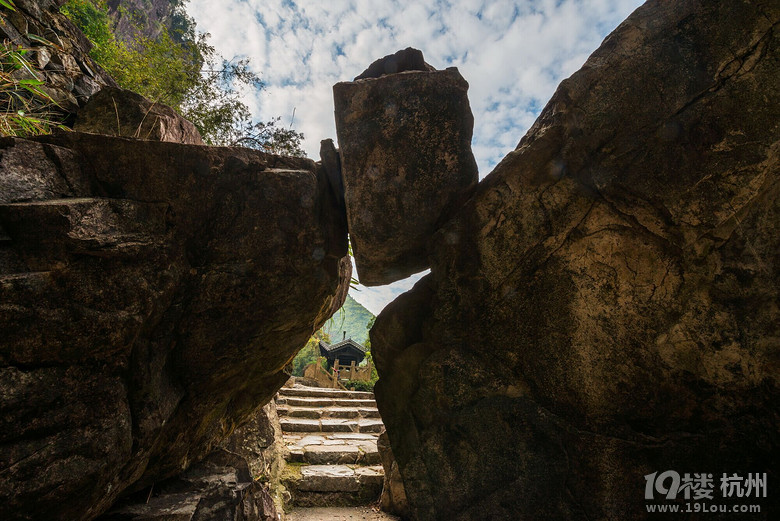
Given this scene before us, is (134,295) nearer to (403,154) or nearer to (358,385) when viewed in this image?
(403,154)

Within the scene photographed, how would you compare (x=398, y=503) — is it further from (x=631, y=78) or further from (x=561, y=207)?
(x=631, y=78)

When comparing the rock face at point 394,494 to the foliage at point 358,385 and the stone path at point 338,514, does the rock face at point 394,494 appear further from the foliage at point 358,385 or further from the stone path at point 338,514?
the foliage at point 358,385

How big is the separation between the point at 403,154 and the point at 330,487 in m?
5.71

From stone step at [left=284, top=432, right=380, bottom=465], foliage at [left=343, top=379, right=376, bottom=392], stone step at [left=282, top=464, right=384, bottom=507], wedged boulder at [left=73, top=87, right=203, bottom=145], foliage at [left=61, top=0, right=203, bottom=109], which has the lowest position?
foliage at [left=343, top=379, right=376, bottom=392]

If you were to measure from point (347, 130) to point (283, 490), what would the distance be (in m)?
5.62

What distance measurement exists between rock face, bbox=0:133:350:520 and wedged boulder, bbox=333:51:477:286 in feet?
1.50

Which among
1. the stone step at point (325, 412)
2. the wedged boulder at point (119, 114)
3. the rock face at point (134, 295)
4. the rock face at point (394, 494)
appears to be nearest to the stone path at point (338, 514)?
the rock face at point (394, 494)

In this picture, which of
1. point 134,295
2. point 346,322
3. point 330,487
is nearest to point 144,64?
point 134,295

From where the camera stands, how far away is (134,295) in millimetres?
2369

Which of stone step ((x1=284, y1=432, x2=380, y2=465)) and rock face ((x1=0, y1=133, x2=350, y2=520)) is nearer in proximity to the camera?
rock face ((x1=0, y1=133, x2=350, y2=520))

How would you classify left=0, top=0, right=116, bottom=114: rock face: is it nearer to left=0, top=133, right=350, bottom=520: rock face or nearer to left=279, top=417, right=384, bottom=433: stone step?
left=0, top=133, right=350, bottom=520: rock face

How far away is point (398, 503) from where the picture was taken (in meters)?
5.56

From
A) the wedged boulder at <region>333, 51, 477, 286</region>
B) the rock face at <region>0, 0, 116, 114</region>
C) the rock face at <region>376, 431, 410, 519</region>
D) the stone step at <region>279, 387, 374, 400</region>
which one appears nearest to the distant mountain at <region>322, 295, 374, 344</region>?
the stone step at <region>279, 387, 374, 400</region>

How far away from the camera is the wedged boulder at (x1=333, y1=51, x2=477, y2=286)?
2922 millimetres
